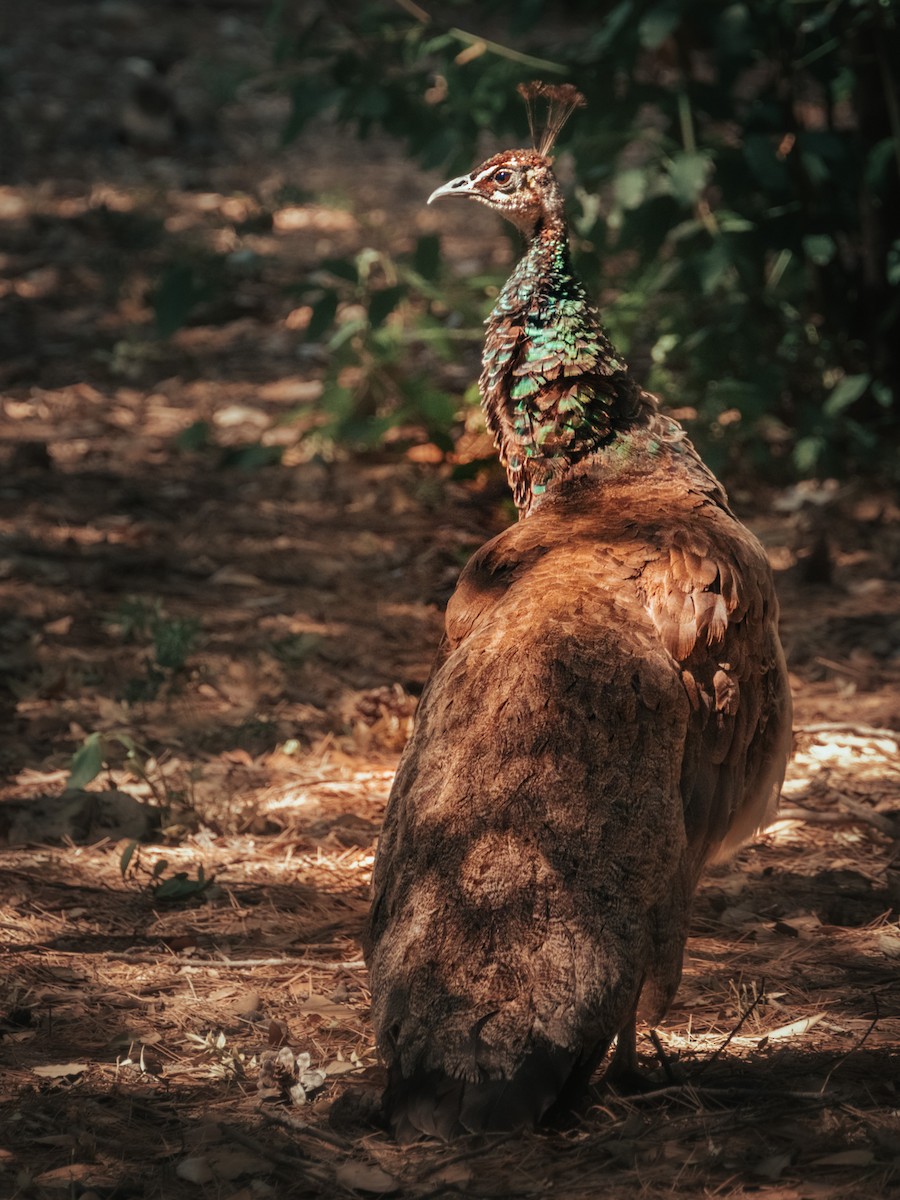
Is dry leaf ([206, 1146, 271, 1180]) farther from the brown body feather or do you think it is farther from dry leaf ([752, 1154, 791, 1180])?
dry leaf ([752, 1154, 791, 1180])

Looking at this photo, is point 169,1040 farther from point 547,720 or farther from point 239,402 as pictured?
point 239,402

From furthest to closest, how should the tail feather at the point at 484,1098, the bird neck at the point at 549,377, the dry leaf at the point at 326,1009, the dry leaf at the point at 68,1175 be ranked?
the bird neck at the point at 549,377 → the dry leaf at the point at 326,1009 → the dry leaf at the point at 68,1175 → the tail feather at the point at 484,1098

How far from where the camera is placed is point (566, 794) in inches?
125

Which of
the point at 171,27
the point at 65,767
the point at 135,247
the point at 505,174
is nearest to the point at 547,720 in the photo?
the point at 505,174

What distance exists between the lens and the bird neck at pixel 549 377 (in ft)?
14.0

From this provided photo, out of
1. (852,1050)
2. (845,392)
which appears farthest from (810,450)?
(852,1050)

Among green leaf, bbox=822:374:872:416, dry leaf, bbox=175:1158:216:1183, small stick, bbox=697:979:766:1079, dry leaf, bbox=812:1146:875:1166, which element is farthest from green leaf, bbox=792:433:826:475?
dry leaf, bbox=175:1158:216:1183

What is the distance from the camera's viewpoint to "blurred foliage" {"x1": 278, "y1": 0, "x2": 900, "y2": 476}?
22.0 ft

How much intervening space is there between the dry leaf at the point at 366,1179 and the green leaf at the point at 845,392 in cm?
484

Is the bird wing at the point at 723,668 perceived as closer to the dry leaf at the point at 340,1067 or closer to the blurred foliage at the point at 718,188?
the dry leaf at the point at 340,1067

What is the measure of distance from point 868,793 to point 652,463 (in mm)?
1637

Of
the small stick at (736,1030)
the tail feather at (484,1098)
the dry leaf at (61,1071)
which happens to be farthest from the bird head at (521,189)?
the dry leaf at (61,1071)

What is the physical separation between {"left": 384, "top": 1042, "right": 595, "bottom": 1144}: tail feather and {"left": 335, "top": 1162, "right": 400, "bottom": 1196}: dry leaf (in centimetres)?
8

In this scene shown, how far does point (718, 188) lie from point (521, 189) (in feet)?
10.2
